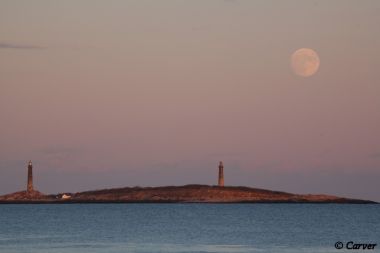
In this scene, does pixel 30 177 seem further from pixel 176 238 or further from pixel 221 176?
pixel 176 238

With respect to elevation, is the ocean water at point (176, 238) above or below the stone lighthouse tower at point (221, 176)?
below

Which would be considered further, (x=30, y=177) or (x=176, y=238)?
(x=30, y=177)

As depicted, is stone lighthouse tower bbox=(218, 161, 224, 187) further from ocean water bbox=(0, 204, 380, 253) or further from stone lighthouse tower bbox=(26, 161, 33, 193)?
ocean water bbox=(0, 204, 380, 253)

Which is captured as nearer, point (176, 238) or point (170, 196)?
point (176, 238)

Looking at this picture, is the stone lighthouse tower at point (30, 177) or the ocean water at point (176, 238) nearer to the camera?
the ocean water at point (176, 238)

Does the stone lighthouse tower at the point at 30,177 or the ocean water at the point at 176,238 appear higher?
the stone lighthouse tower at the point at 30,177

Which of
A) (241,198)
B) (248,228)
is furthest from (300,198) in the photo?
(248,228)

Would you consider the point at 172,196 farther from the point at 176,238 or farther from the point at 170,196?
the point at 176,238

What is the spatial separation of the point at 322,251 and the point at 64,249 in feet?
46.9

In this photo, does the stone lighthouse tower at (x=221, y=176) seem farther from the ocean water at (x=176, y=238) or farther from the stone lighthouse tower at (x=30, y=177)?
the ocean water at (x=176, y=238)

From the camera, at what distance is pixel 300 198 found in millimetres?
199375

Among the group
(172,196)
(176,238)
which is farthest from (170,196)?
(176,238)

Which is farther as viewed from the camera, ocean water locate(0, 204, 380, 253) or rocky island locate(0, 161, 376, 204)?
rocky island locate(0, 161, 376, 204)

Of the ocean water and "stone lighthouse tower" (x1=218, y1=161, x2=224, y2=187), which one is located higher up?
"stone lighthouse tower" (x1=218, y1=161, x2=224, y2=187)
